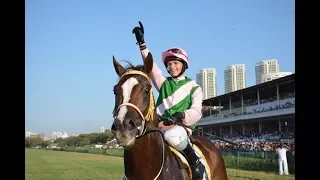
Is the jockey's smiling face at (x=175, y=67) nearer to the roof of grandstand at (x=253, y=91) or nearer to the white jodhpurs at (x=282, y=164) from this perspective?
the roof of grandstand at (x=253, y=91)

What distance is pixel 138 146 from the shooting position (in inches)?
103


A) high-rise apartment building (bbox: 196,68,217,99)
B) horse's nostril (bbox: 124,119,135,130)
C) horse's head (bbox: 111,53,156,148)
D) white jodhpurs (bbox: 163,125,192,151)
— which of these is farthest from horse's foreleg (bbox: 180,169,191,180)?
high-rise apartment building (bbox: 196,68,217,99)

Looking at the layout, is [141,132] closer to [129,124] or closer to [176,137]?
[129,124]

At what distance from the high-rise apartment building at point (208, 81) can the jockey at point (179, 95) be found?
1.07 m

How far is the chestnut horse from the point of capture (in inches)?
94.0

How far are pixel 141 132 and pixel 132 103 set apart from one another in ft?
0.66

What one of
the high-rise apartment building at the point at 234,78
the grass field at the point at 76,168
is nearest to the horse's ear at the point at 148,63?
the high-rise apartment building at the point at 234,78

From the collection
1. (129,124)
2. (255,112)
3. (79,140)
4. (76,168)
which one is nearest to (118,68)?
(129,124)

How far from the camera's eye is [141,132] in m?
2.49

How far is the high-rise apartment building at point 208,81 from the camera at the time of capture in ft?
13.7

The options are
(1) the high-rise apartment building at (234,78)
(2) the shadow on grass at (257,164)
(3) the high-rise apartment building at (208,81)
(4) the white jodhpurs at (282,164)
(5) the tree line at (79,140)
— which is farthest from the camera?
(4) the white jodhpurs at (282,164)
